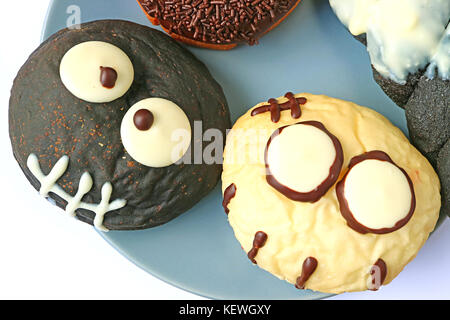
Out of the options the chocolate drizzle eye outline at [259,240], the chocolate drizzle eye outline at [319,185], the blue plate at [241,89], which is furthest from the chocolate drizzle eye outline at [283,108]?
the chocolate drizzle eye outline at [259,240]

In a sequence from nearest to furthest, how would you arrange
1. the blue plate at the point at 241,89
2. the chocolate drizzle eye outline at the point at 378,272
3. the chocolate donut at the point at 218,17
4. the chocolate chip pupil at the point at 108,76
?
the chocolate chip pupil at the point at 108,76 < the chocolate drizzle eye outline at the point at 378,272 < the chocolate donut at the point at 218,17 < the blue plate at the point at 241,89

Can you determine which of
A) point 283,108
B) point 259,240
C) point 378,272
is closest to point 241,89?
point 283,108

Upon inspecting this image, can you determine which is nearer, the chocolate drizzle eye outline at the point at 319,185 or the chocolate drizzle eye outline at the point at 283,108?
the chocolate drizzle eye outline at the point at 319,185

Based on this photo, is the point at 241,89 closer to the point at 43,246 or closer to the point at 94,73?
the point at 94,73

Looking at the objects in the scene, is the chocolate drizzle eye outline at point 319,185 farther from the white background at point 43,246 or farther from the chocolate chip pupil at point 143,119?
the white background at point 43,246

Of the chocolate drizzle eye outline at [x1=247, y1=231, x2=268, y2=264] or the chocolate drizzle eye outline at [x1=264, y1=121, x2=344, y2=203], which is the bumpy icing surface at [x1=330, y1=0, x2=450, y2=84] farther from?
the chocolate drizzle eye outline at [x1=247, y1=231, x2=268, y2=264]

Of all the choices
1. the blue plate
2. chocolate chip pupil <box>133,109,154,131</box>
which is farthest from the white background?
chocolate chip pupil <box>133,109,154,131</box>

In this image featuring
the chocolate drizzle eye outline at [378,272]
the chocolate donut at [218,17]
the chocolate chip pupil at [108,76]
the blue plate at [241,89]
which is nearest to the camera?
the chocolate chip pupil at [108,76]
